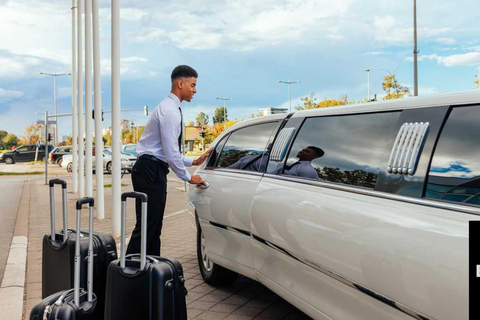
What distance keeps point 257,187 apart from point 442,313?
6.83ft

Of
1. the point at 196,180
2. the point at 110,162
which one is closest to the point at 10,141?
the point at 110,162

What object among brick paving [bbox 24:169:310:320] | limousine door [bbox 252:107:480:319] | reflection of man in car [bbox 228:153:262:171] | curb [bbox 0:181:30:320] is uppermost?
reflection of man in car [bbox 228:153:262:171]

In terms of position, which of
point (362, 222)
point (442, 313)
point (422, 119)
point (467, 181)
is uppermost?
point (422, 119)

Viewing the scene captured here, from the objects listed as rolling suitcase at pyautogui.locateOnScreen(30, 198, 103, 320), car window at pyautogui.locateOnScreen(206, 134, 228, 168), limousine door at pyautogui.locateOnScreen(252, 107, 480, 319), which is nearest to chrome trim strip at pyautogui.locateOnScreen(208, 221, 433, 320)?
limousine door at pyautogui.locateOnScreen(252, 107, 480, 319)

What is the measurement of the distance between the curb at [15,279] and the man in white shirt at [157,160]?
41.2 inches

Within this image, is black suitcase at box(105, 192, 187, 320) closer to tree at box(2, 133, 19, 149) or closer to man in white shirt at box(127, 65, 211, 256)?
man in white shirt at box(127, 65, 211, 256)

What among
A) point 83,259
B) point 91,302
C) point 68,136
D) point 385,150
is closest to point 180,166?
point 83,259

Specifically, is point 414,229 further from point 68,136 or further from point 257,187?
point 68,136

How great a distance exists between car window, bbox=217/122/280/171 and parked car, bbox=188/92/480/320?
0.14ft

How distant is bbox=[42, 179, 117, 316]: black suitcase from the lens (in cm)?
357

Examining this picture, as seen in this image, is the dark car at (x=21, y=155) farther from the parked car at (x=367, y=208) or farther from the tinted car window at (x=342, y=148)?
the tinted car window at (x=342, y=148)

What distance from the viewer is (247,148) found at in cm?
474

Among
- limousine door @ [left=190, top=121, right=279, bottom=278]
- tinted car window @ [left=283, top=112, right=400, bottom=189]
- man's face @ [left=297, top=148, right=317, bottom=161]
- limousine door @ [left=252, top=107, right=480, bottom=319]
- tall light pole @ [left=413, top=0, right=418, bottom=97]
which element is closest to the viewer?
limousine door @ [left=252, top=107, right=480, bottom=319]

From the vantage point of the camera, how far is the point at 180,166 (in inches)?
189
